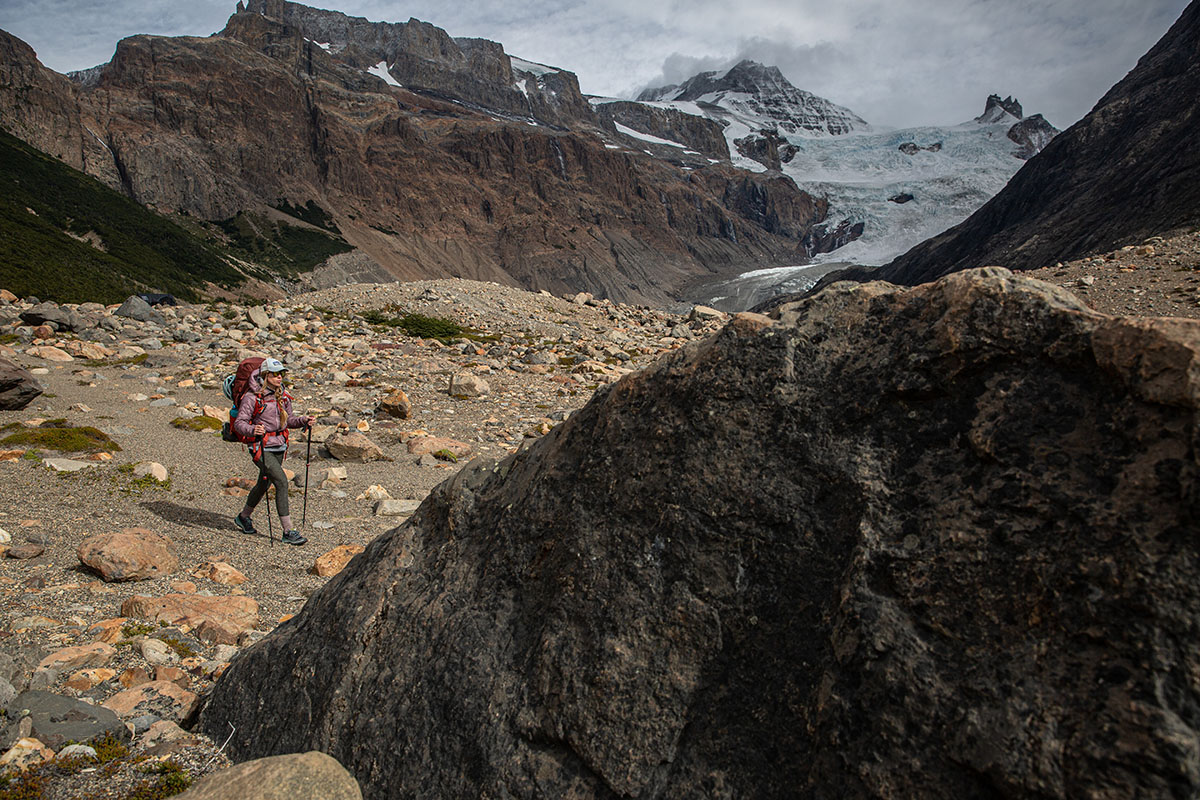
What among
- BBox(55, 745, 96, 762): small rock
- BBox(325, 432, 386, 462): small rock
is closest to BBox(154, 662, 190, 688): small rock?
BBox(55, 745, 96, 762): small rock

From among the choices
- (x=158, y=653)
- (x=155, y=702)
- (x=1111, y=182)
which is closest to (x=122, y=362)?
(x=158, y=653)

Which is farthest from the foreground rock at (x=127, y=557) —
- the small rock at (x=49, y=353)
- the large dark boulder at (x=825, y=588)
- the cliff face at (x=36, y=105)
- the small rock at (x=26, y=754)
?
the cliff face at (x=36, y=105)

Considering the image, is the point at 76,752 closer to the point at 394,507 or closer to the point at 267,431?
the point at 267,431

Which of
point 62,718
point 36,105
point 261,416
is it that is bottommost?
point 62,718

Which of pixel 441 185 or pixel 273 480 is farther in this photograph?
pixel 441 185

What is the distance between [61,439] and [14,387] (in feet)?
9.25

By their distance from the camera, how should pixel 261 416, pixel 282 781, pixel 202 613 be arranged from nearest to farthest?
pixel 282 781 < pixel 202 613 < pixel 261 416

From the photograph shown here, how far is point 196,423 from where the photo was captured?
12.0m

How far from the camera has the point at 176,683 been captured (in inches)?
161

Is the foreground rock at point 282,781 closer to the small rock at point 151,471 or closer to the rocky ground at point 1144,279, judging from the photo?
the small rock at point 151,471

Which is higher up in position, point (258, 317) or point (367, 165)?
point (367, 165)

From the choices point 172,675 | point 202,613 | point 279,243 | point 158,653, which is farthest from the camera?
point 279,243

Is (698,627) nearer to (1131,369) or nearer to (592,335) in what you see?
(1131,369)

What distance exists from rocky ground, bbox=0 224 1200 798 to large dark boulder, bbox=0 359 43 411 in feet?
0.58
